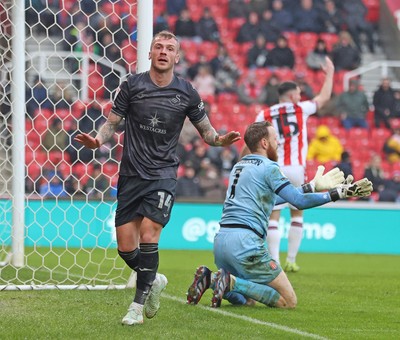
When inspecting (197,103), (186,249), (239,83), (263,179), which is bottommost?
(186,249)

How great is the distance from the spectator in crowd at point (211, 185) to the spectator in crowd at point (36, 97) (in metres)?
3.20

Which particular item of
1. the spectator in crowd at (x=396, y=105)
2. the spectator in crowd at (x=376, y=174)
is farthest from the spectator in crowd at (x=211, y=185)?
the spectator in crowd at (x=396, y=105)

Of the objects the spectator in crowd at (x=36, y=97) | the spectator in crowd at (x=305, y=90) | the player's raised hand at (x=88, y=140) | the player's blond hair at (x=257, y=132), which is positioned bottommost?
the player's raised hand at (x=88, y=140)

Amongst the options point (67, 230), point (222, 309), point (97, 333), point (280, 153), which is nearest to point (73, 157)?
point (67, 230)

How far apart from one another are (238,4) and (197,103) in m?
18.2

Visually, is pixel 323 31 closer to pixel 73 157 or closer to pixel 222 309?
pixel 73 157

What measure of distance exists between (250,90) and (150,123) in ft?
52.8

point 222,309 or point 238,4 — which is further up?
point 238,4

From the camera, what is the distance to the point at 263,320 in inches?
284

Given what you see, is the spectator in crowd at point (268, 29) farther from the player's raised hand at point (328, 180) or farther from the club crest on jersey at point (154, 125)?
the player's raised hand at point (328, 180)

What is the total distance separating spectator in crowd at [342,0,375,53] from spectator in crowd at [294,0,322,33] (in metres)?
0.78

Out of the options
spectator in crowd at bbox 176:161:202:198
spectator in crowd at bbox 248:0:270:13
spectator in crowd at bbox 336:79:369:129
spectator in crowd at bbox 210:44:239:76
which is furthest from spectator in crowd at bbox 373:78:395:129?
spectator in crowd at bbox 176:161:202:198

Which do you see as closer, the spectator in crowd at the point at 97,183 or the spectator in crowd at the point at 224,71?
the spectator in crowd at the point at 97,183

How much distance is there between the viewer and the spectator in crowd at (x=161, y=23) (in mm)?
22797
